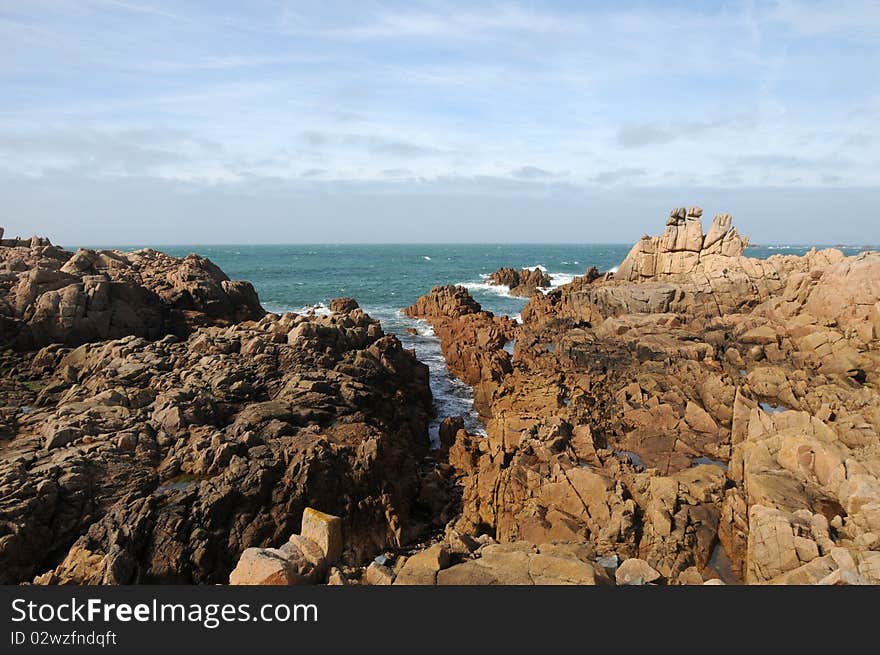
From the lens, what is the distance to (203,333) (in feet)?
77.7

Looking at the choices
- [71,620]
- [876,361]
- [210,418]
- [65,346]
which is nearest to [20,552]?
[210,418]

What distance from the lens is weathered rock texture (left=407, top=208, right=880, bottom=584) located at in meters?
12.7

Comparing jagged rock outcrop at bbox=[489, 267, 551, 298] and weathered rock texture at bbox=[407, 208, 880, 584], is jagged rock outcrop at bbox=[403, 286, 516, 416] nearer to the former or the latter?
weathered rock texture at bbox=[407, 208, 880, 584]

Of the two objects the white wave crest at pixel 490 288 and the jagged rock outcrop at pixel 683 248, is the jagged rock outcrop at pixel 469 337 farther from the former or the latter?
the white wave crest at pixel 490 288

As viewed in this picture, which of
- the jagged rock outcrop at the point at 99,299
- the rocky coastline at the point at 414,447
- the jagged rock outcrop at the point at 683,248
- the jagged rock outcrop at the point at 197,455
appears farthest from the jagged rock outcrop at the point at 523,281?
the jagged rock outcrop at the point at 197,455

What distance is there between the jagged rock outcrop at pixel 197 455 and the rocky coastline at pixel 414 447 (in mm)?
67

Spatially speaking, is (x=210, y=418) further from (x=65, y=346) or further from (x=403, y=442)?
(x=65, y=346)

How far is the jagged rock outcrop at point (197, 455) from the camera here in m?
12.6

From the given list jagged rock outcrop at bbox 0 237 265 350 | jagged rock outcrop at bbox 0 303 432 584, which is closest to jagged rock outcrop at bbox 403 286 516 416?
jagged rock outcrop at bbox 0 303 432 584

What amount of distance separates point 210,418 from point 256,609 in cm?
1217

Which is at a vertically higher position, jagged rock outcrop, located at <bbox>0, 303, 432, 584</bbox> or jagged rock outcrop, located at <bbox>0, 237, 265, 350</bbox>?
jagged rock outcrop, located at <bbox>0, 237, 265, 350</bbox>

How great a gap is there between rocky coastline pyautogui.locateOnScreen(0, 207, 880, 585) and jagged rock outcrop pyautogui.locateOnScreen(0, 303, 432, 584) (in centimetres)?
7

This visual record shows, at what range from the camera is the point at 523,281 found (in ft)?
241

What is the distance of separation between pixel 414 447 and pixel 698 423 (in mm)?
11829
